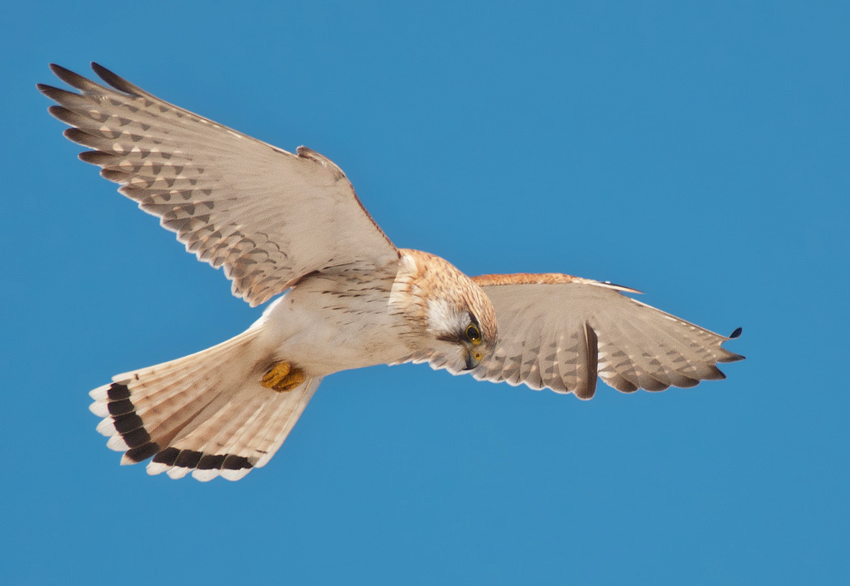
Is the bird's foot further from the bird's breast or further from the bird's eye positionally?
the bird's eye

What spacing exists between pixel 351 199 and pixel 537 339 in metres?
3.31

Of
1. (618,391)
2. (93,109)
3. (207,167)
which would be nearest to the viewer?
(93,109)

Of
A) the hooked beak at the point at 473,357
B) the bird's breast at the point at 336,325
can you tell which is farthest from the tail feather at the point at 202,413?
the hooked beak at the point at 473,357

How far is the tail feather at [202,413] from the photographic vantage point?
6914 mm

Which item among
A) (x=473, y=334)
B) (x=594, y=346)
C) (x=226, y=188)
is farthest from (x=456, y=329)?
(x=594, y=346)

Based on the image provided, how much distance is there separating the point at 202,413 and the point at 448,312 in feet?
7.17

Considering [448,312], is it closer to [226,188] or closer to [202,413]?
[226,188]

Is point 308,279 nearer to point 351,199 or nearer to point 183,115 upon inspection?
point 351,199

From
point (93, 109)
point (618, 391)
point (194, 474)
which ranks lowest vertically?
point (194, 474)

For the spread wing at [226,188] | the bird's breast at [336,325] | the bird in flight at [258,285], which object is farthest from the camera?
the bird's breast at [336,325]

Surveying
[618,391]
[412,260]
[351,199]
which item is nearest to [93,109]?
[351,199]

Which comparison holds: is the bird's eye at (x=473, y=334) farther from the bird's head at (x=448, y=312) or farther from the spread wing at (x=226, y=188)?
the spread wing at (x=226, y=188)

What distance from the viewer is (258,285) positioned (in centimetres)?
696

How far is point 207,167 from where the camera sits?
6.30 metres
